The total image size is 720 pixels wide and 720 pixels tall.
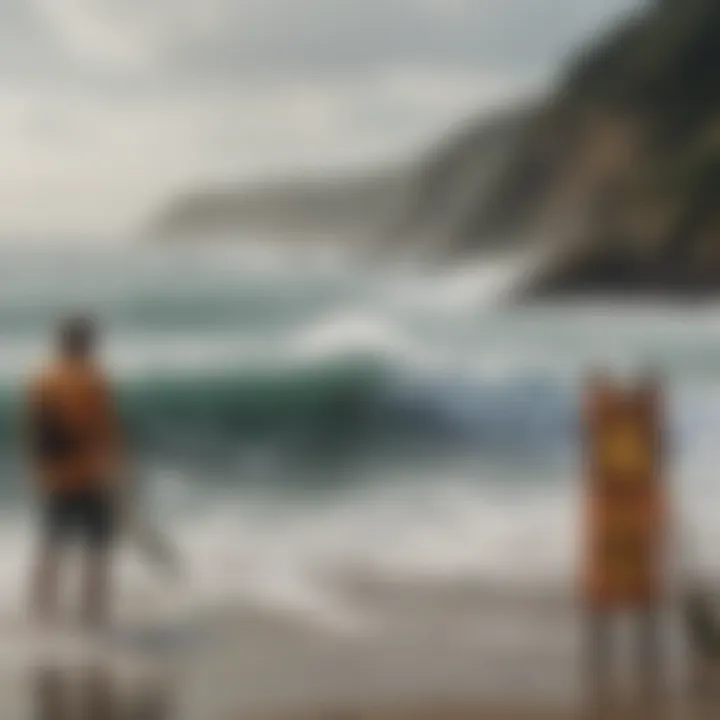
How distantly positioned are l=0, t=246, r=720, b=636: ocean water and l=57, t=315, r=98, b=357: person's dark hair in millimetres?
17

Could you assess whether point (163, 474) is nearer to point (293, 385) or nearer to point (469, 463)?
point (293, 385)

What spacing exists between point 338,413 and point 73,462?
13.9 inches

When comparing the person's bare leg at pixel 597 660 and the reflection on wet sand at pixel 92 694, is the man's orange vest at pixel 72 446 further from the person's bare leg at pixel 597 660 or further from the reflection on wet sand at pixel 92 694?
the person's bare leg at pixel 597 660

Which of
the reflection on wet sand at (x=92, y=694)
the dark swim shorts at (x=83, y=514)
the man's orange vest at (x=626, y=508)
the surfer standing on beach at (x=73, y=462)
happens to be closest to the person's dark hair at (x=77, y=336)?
the surfer standing on beach at (x=73, y=462)

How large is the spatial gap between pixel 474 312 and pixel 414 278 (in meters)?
0.10

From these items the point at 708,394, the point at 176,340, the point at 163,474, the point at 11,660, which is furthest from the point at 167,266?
the point at 708,394

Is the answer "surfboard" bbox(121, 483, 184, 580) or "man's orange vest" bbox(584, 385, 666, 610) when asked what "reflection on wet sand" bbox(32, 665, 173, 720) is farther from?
"man's orange vest" bbox(584, 385, 666, 610)

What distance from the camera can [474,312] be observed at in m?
2.13

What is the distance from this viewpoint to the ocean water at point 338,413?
2.04 meters

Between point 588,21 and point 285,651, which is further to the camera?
point 588,21

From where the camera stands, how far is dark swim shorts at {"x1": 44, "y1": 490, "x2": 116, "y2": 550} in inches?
80.9

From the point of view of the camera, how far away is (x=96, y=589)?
2031 mm

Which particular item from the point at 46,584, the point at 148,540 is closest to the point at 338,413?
the point at 148,540

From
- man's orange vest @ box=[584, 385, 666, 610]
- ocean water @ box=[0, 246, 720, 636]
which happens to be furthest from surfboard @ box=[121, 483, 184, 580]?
man's orange vest @ box=[584, 385, 666, 610]
